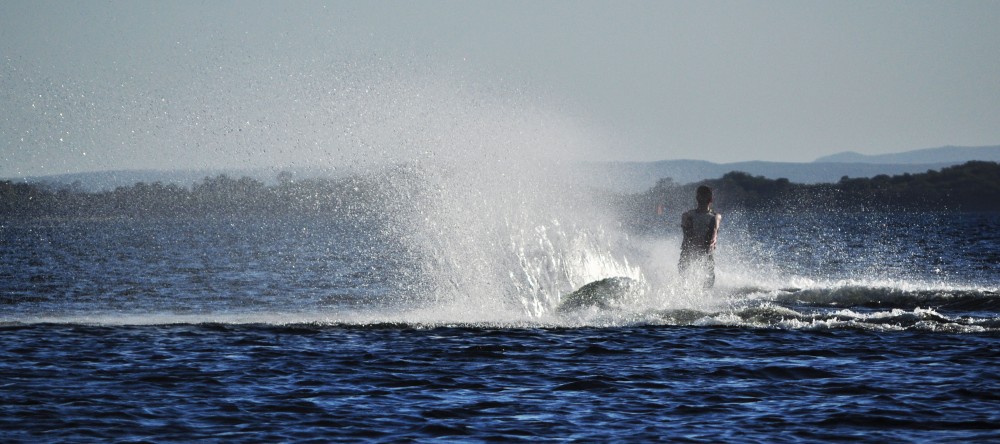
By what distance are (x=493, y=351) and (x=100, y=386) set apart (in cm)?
552

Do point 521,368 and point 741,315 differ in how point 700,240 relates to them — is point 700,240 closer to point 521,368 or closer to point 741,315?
point 741,315

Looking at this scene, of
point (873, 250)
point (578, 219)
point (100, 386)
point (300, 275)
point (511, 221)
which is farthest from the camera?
point (873, 250)

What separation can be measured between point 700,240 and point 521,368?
9478 mm

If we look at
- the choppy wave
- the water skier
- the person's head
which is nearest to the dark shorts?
the water skier

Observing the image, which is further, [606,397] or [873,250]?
[873,250]

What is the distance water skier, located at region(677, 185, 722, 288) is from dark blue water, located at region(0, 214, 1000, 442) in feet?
1.99

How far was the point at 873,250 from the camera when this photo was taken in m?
76.2

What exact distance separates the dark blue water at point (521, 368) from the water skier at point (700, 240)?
606mm

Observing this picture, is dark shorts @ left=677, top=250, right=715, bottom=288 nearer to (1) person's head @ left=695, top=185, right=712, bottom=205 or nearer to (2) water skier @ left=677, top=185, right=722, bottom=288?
(2) water skier @ left=677, top=185, right=722, bottom=288

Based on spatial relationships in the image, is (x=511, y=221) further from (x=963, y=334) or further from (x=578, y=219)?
(x=963, y=334)

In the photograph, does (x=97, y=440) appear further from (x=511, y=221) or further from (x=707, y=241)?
(x=511, y=221)

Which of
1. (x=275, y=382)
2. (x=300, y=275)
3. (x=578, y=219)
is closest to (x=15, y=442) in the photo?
(x=275, y=382)

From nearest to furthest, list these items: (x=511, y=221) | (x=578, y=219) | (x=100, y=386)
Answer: (x=100, y=386), (x=511, y=221), (x=578, y=219)

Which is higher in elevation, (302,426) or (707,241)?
(707,241)
